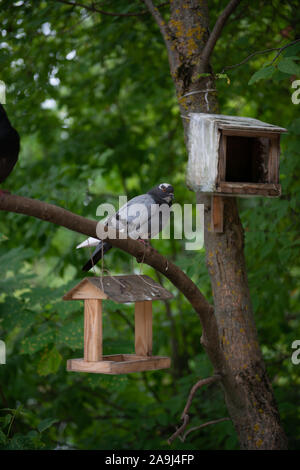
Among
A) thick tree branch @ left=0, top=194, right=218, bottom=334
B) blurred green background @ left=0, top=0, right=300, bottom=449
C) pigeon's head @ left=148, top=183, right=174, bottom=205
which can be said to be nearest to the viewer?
thick tree branch @ left=0, top=194, right=218, bottom=334

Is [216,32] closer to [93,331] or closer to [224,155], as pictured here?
[224,155]

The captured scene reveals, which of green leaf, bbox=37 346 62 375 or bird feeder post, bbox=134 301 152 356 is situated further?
green leaf, bbox=37 346 62 375

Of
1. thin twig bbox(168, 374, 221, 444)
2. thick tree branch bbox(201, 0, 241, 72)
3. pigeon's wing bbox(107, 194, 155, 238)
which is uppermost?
thick tree branch bbox(201, 0, 241, 72)

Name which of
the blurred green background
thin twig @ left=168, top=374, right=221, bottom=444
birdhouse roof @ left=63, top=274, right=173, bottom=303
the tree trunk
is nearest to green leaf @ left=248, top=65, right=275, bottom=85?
the blurred green background

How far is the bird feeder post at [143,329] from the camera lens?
2.36m

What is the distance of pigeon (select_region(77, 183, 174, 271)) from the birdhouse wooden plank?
0.68 ft

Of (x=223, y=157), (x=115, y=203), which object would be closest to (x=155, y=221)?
(x=223, y=157)

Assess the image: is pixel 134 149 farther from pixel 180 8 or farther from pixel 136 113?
pixel 180 8

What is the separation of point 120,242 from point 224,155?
0.81m

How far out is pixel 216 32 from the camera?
2539 mm

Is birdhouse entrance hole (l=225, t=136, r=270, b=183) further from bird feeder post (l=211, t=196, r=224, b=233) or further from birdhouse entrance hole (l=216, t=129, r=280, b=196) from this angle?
bird feeder post (l=211, t=196, r=224, b=233)

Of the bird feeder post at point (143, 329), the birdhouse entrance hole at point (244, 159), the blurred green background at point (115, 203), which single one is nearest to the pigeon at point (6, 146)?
the blurred green background at point (115, 203)

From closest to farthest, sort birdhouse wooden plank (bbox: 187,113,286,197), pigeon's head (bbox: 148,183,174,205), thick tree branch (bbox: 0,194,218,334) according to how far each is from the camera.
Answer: thick tree branch (bbox: 0,194,218,334)
birdhouse wooden plank (bbox: 187,113,286,197)
pigeon's head (bbox: 148,183,174,205)

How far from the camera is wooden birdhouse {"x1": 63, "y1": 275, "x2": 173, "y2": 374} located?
82.4 inches
